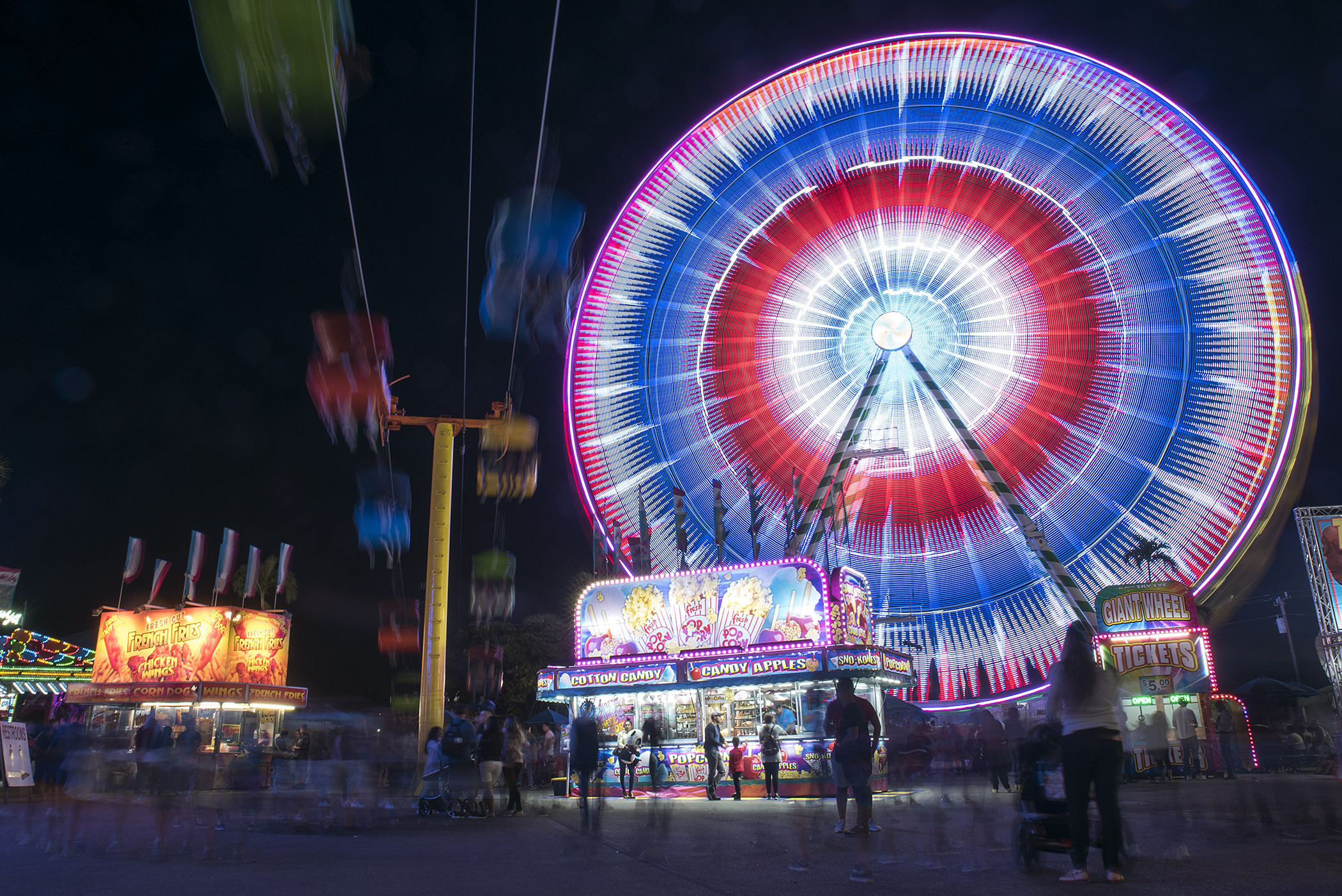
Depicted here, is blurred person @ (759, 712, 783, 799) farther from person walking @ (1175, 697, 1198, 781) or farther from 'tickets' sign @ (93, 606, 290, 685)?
'tickets' sign @ (93, 606, 290, 685)

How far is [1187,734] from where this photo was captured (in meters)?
22.3

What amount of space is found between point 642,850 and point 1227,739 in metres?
20.2

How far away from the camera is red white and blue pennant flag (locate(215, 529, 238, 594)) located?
33375mm

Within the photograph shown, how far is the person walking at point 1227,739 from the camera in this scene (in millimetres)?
21500

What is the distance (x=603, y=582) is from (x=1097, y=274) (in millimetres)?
12887

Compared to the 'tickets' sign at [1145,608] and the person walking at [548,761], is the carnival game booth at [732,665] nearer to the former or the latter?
the person walking at [548,761]

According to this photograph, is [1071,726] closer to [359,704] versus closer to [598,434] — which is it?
[598,434]

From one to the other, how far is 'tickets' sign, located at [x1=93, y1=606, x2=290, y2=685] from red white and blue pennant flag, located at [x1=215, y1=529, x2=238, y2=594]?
1301mm

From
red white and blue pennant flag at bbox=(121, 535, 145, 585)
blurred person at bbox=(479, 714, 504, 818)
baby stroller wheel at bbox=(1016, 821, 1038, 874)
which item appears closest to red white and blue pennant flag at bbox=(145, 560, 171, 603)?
red white and blue pennant flag at bbox=(121, 535, 145, 585)

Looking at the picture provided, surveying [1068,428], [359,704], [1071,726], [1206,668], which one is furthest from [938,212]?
[359,704]

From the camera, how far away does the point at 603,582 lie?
74.5ft

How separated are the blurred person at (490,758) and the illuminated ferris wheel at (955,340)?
9045mm

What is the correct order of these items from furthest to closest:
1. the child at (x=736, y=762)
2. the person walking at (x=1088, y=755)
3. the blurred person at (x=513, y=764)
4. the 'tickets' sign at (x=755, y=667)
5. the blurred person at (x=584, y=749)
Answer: the 'tickets' sign at (x=755, y=667), the child at (x=736, y=762), the blurred person at (x=513, y=764), the blurred person at (x=584, y=749), the person walking at (x=1088, y=755)

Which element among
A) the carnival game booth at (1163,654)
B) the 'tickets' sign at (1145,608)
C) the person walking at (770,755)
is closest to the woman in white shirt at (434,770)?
the person walking at (770,755)
